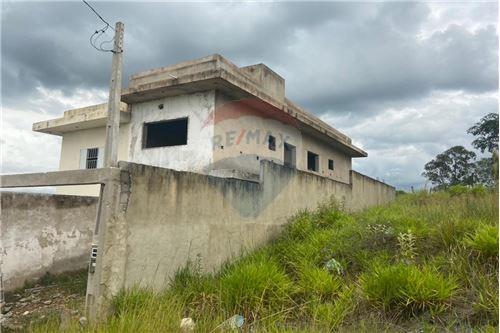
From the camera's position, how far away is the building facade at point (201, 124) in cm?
837

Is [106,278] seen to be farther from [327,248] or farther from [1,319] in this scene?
[327,248]

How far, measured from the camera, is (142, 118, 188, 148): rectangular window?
9.60 m

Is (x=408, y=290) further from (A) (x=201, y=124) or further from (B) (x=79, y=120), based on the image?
(B) (x=79, y=120)

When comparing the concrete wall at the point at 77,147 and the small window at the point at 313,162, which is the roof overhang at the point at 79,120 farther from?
the small window at the point at 313,162

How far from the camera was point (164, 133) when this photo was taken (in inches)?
436

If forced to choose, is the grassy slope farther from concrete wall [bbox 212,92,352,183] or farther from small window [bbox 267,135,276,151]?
small window [bbox 267,135,276,151]

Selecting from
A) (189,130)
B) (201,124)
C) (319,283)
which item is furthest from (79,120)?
(319,283)

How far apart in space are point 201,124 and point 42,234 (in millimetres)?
3922

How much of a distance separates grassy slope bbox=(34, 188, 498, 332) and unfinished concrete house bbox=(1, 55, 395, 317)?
493 millimetres

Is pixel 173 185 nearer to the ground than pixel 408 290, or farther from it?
farther from it

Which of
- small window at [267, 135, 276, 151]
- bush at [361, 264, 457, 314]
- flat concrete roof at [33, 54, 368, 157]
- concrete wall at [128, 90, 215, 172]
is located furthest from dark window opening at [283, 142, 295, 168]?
bush at [361, 264, 457, 314]

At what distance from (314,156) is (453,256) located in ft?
27.9

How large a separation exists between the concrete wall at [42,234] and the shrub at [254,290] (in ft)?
12.7

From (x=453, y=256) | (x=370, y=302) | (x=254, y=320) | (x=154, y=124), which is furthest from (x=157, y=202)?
(x=154, y=124)
